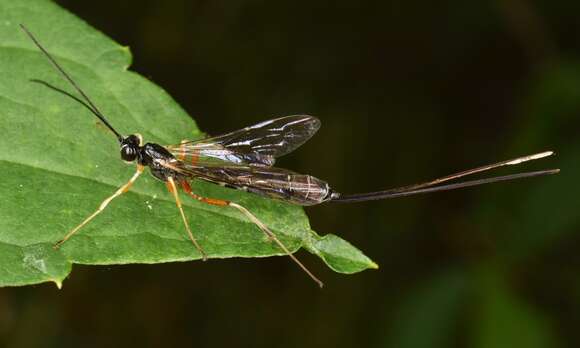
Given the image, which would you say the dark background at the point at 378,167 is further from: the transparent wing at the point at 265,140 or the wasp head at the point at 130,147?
the wasp head at the point at 130,147

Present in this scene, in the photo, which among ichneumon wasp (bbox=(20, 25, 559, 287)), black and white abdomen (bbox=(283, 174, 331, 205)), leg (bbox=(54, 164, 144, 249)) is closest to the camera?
leg (bbox=(54, 164, 144, 249))

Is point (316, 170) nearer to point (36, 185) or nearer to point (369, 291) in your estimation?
point (369, 291)

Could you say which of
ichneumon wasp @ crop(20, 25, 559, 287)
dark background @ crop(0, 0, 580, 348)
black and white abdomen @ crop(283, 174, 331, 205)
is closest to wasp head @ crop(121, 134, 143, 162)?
ichneumon wasp @ crop(20, 25, 559, 287)

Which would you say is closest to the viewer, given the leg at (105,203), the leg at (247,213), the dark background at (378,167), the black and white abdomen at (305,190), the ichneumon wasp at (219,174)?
the leg at (105,203)

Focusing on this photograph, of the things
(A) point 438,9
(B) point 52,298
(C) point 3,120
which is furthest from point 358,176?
(C) point 3,120

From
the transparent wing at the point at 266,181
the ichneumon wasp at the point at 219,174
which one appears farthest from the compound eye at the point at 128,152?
the transparent wing at the point at 266,181

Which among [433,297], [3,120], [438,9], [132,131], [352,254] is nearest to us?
[352,254]

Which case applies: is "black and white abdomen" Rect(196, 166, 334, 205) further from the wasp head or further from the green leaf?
the wasp head
